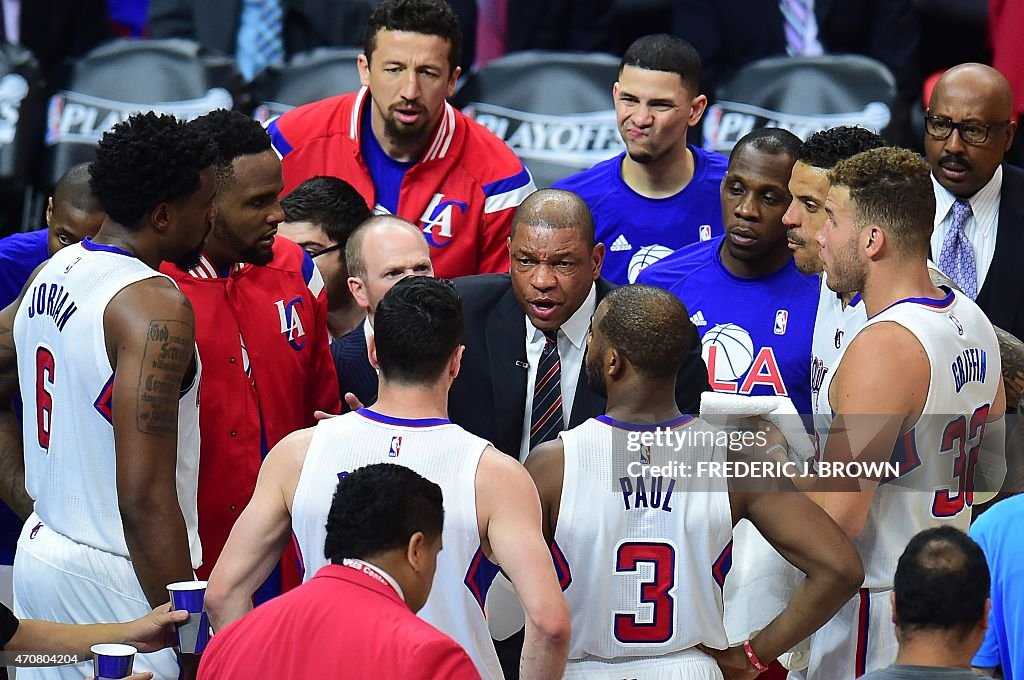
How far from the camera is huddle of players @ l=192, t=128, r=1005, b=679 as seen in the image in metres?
3.46

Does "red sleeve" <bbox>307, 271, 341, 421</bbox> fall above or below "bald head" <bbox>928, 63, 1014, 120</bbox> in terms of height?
below

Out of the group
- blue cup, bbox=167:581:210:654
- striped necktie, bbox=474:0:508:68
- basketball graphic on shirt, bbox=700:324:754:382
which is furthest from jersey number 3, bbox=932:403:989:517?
striped necktie, bbox=474:0:508:68

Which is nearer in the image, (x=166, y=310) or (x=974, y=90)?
(x=166, y=310)

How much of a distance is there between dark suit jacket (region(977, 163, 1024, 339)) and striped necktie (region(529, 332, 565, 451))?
6.32ft

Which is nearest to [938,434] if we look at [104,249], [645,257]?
[645,257]

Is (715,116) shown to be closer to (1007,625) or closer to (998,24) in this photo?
(998,24)

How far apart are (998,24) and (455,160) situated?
124 inches

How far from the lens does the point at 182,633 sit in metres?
3.51

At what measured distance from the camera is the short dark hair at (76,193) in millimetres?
4945

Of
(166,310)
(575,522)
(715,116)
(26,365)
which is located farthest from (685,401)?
(715,116)

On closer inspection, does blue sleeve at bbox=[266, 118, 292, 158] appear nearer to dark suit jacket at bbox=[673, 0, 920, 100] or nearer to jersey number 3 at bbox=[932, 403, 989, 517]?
dark suit jacket at bbox=[673, 0, 920, 100]

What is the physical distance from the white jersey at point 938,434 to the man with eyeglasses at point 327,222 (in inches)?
74.1

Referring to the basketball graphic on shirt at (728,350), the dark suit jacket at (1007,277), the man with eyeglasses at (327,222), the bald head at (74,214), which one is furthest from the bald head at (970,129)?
the bald head at (74,214)

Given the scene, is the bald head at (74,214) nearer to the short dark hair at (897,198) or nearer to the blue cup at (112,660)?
the blue cup at (112,660)
